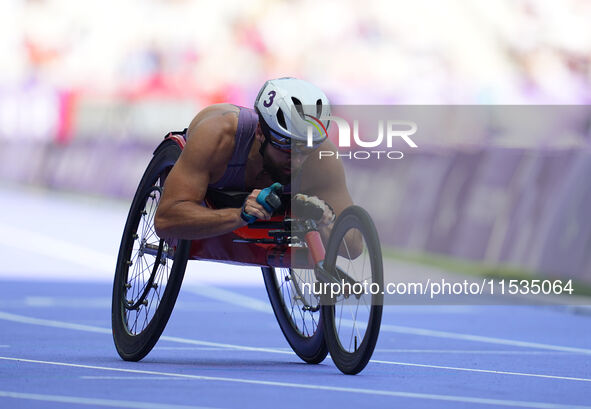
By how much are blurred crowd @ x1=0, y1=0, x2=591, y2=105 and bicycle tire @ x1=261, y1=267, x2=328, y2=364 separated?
17.3 meters

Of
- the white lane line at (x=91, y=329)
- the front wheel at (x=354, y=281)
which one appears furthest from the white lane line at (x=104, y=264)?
the front wheel at (x=354, y=281)

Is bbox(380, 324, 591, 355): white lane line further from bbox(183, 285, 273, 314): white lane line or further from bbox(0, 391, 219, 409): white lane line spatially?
bbox(0, 391, 219, 409): white lane line

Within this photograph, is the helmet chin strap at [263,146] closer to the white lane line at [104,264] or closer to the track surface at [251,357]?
the track surface at [251,357]

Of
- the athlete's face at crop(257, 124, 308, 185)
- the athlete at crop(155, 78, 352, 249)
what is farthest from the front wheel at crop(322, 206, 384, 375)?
the athlete's face at crop(257, 124, 308, 185)

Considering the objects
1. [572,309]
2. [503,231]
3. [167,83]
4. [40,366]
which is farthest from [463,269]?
[167,83]

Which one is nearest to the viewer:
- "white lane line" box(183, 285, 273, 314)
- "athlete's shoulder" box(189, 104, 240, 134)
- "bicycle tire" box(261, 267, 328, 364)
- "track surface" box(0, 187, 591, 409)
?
"track surface" box(0, 187, 591, 409)

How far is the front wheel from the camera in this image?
8062mm

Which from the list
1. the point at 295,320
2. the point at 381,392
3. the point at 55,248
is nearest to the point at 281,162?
the point at 295,320

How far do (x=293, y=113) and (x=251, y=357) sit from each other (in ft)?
6.50

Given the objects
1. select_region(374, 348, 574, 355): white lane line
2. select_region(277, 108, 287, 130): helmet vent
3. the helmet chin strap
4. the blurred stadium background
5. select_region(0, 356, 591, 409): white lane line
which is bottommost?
select_region(0, 356, 591, 409): white lane line

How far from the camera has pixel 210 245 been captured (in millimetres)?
9195

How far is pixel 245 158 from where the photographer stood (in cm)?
896

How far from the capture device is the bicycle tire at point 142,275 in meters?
8.96

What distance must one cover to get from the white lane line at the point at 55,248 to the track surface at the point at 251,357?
2021 millimetres
